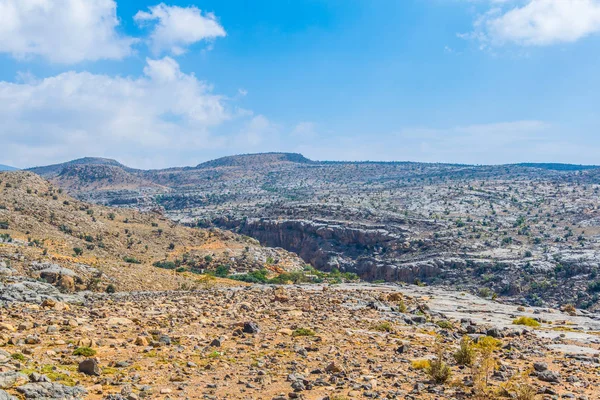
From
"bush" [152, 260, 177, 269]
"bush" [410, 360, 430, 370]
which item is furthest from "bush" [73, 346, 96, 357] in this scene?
"bush" [152, 260, 177, 269]

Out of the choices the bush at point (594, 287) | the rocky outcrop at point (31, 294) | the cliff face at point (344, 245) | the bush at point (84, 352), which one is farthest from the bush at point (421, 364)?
the cliff face at point (344, 245)

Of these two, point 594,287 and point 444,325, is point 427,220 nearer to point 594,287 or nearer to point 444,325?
point 594,287

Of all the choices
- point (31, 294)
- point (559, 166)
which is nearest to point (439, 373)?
point (31, 294)

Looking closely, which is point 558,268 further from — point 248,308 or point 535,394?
point 535,394

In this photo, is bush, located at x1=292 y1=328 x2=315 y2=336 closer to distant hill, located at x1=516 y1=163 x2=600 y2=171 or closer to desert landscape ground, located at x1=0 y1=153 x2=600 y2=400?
desert landscape ground, located at x1=0 y1=153 x2=600 y2=400

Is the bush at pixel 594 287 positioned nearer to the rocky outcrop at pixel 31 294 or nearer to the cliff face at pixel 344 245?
the cliff face at pixel 344 245

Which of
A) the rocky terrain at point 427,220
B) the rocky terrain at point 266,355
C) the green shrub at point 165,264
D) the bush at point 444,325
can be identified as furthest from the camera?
the rocky terrain at point 427,220

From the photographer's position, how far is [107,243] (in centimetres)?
4025

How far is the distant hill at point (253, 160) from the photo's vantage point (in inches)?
7159

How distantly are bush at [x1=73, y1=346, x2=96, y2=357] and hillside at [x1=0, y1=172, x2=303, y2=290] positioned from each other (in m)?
13.2

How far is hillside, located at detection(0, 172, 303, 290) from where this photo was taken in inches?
992

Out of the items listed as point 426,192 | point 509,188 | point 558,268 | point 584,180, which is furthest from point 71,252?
point 584,180

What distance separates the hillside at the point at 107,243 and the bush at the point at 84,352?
43.5 feet

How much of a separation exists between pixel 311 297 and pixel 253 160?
165 m
